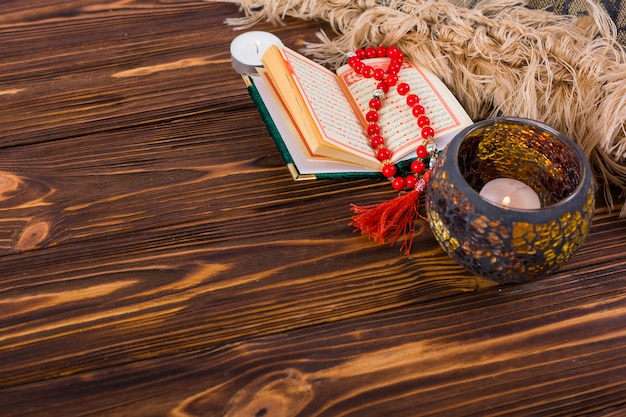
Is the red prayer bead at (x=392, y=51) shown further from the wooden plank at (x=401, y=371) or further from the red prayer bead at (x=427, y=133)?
the wooden plank at (x=401, y=371)

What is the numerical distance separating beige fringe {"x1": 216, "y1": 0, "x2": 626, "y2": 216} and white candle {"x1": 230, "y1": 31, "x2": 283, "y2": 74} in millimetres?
70

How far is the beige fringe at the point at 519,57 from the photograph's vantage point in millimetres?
890

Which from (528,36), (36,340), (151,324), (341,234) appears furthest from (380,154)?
(36,340)

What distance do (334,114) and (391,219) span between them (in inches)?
7.3

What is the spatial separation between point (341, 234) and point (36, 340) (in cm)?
38

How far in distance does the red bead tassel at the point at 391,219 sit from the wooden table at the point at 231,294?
17 mm

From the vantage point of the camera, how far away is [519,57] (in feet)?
3.12

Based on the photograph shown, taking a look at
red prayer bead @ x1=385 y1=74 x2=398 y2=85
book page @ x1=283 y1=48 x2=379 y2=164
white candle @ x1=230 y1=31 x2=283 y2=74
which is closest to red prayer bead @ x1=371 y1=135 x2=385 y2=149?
book page @ x1=283 y1=48 x2=379 y2=164

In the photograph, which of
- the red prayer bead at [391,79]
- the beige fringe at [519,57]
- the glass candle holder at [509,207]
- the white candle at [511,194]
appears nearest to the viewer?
the glass candle holder at [509,207]

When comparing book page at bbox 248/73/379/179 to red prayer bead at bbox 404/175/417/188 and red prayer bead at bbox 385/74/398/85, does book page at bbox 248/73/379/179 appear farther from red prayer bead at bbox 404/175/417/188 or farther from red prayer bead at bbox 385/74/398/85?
red prayer bead at bbox 385/74/398/85

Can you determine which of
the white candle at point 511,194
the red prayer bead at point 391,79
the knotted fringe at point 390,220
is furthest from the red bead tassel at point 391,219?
the red prayer bead at point 391,79

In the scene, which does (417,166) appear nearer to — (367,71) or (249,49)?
(367,71)

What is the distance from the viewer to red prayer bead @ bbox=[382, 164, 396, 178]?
0.92 m

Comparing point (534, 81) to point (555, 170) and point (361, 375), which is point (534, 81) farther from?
point (361, 375)
